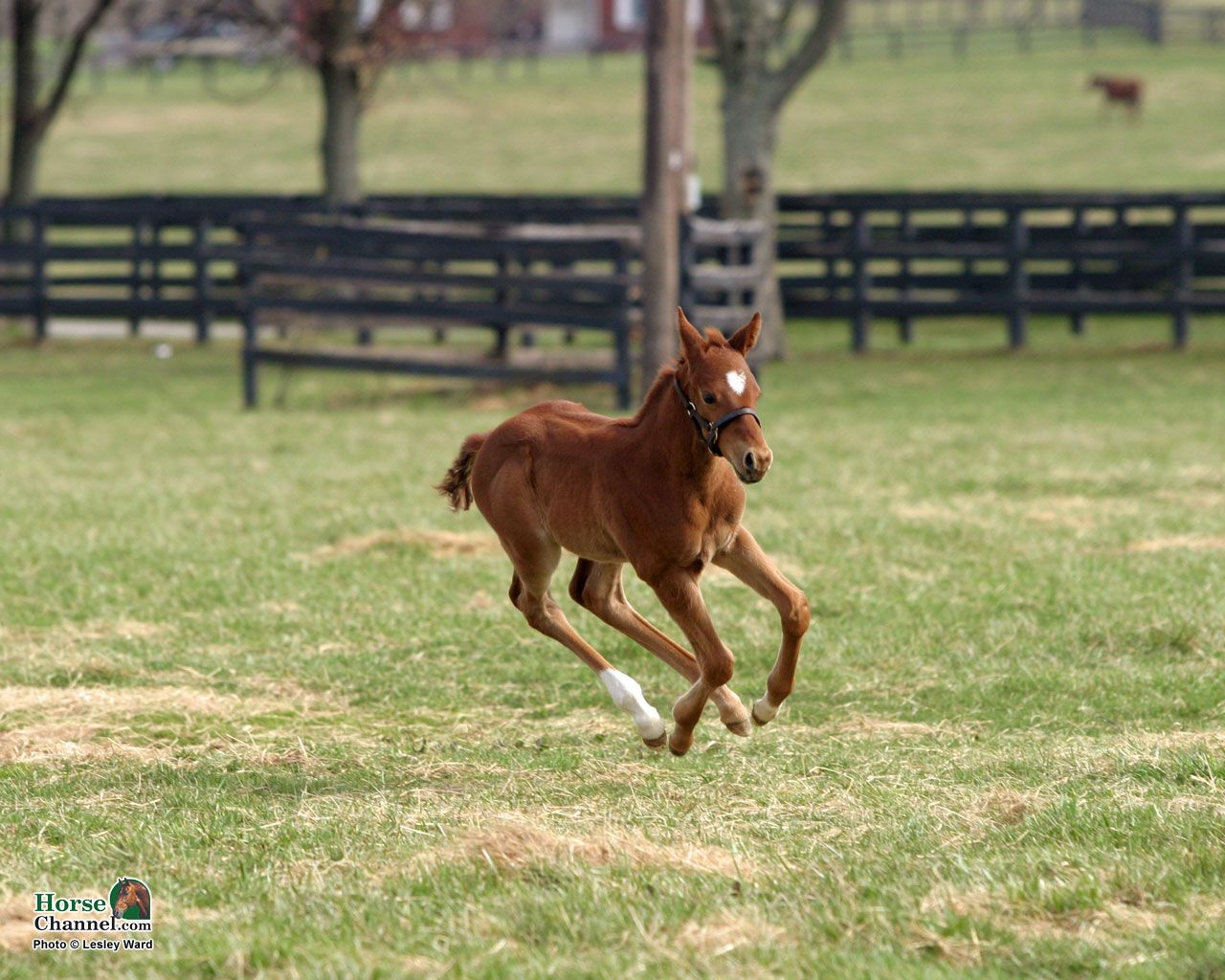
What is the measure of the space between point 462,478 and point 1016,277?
15722mm

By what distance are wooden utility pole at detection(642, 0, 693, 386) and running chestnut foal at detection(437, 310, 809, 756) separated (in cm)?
1006

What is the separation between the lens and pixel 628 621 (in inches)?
241

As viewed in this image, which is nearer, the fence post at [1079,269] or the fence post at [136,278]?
the fence post at [1079,269]

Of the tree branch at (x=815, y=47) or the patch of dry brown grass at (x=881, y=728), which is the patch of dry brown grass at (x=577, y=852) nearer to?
the patch of dry brown grass at (x=881, y=728)

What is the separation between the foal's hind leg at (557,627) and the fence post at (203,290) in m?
18.1

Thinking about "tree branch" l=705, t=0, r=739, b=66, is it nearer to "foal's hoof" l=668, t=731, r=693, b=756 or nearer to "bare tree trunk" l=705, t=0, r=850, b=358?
"bare tree trunk" l=705, t=0, r=850, b=358

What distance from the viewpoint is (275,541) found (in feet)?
32.8

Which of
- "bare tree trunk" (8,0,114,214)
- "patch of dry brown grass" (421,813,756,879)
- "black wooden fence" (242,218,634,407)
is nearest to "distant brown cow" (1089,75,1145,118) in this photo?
"bare tree trunk" (8,0,114,214)

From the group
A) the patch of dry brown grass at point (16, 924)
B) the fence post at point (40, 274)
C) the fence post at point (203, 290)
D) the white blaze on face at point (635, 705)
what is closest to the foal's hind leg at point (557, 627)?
the white blaze on face at point (635, 705)

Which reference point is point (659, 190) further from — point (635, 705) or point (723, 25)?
point (635, 705)

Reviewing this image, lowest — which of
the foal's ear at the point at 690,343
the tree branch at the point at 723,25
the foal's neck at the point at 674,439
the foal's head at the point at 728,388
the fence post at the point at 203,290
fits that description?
the fence post at the point at 203,290

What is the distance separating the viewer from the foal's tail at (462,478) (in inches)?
250

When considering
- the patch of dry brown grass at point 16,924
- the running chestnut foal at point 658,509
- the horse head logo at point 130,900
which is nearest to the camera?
the patch of dry brown grass at point 16,924

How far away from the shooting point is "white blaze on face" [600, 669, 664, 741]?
5746 mm
